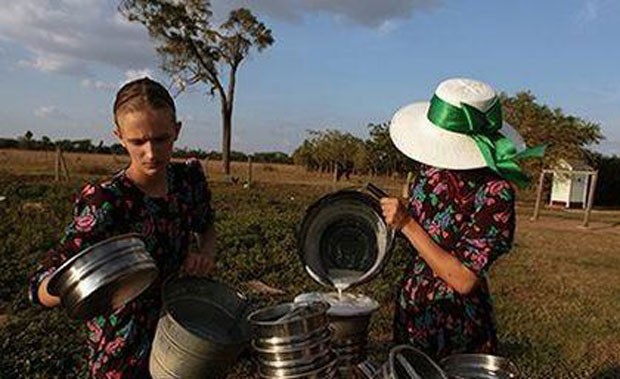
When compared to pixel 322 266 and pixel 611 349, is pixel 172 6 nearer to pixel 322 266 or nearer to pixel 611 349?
pixel 611 349

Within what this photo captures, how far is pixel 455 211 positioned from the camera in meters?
2.28

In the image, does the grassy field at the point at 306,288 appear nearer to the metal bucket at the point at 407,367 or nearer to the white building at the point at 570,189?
the metal bucket at the point at 407,367

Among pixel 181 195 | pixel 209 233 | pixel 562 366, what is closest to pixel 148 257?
pixel 181 195

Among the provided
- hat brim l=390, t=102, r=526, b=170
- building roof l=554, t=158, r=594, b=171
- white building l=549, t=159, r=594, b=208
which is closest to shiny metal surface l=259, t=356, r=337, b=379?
hat brim l=390, t=102, r=526, b=170

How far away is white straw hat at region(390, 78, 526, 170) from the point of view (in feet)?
7.39

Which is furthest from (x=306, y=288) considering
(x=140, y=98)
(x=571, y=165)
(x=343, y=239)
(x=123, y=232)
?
(x=571, y=165)

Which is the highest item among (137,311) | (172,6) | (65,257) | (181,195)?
(172,6)

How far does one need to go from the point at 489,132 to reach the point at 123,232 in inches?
50.5

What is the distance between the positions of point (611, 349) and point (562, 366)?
1109mm

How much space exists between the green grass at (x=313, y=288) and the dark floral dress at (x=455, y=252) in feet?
0.69

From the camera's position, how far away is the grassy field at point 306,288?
5.27 metres

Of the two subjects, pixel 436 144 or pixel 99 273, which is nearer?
pixel 99 273

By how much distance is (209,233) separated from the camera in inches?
99.3

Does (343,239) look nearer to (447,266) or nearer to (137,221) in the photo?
(447,266)
